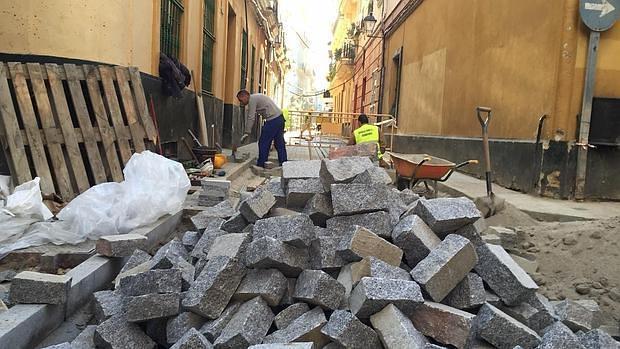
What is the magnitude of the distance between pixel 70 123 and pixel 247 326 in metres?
3.59

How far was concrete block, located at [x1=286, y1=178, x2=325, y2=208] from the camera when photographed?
12.9ft

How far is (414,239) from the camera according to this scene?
3.29 meters

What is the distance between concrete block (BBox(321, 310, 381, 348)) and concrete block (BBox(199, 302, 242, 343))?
23.4 inches

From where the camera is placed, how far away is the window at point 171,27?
802cm

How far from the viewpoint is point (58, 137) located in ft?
17.3

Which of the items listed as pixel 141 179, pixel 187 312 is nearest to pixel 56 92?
pixel 141 179

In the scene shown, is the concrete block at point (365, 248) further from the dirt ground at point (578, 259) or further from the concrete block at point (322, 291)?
the dirt ground at point (578, 259)

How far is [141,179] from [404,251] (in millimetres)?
2657

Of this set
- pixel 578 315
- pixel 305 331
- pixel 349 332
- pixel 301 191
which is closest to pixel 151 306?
pixel 305 331

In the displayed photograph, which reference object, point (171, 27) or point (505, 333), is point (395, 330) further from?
point (171, 27)

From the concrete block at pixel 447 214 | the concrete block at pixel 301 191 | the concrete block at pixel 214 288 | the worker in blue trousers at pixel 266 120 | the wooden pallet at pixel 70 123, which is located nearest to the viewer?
the concrete block at pixel 214 288

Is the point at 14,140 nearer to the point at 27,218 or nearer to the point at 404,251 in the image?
the point at 27,218

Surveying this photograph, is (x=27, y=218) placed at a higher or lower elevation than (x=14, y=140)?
lower

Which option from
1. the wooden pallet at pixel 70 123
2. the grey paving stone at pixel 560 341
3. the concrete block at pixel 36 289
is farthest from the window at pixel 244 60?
the grey paving stone at pixel 560 341
